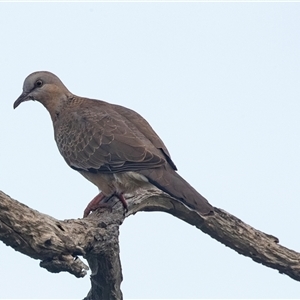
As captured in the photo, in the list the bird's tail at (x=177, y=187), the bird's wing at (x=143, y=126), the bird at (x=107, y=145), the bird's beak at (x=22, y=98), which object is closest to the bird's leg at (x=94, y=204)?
the bird at (x=107, y=145)

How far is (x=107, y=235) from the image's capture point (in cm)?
469

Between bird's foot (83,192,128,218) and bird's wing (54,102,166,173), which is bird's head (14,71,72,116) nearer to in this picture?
bird's wing (54,102,166,173)

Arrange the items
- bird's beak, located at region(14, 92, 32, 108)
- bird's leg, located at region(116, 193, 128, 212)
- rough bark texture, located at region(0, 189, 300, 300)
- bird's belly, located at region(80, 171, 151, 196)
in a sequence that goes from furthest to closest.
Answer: bird's beak, located at region(14, 92, 32, 108)
bird's belly, located at region(80, 171, 151, 196)
bird's leg, located at region(116, 193, 128, 212)
rough bark texture, located at region(0, 189, 300, 300)

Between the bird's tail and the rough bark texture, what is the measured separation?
0.20 metres

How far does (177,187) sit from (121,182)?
0.54 metres

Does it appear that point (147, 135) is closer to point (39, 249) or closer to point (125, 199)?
point (125, 199)

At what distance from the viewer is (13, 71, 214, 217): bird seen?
5.55m

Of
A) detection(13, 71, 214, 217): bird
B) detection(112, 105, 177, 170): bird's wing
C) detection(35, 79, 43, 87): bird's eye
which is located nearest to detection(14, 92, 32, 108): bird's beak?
detection(13, 71, 214, 217): bird

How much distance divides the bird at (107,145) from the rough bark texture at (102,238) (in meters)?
0.22

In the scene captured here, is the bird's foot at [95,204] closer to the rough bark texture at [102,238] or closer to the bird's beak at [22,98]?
the rough bark texture at [102,238]

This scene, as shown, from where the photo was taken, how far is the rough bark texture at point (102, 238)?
4.04 metres

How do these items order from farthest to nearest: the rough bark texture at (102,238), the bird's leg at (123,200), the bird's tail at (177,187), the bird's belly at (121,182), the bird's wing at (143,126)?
the bird's wing at (143,126) → the bird's belly at (121,182) → the bird's leg at (123,200) → the bird's tail at (177,187) → the rough bark texture at (102,238)

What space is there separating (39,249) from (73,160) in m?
2.19

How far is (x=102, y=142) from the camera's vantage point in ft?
19.8
